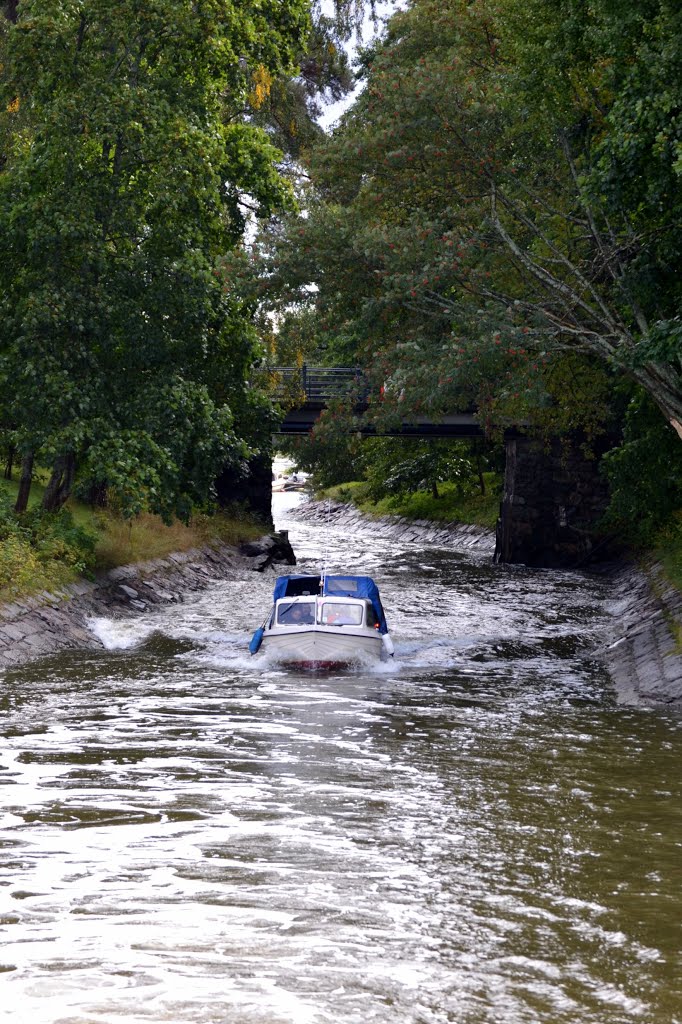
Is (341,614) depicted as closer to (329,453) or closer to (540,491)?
(540,491)

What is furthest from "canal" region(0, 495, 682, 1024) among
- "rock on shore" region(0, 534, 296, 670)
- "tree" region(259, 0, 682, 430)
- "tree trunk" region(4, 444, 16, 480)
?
"tree trunk" region(4, 444, 16, 480)

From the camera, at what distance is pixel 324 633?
2133 cm

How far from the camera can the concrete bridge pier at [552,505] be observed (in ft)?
146

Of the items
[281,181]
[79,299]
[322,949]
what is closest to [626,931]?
[322,949]

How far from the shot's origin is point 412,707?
17.7m

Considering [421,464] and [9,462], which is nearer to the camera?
[9,462]

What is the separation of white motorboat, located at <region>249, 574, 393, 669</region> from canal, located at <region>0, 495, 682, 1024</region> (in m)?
0.50

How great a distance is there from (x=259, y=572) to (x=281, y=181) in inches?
526

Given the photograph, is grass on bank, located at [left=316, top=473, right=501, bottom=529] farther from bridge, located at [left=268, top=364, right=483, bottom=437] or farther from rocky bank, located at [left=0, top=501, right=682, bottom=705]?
rocky bank, located at [left=0, top=501, right=682, bottom=705]

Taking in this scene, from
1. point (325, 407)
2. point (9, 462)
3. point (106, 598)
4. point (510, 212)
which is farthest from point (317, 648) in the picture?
point (325, 407)

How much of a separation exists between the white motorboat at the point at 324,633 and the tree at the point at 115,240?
16.2ft

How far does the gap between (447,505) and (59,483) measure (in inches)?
1508

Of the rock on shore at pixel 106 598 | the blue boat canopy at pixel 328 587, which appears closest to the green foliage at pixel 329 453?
the blue boat canopy at pixel 328 587

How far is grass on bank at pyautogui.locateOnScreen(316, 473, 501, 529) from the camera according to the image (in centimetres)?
5944
